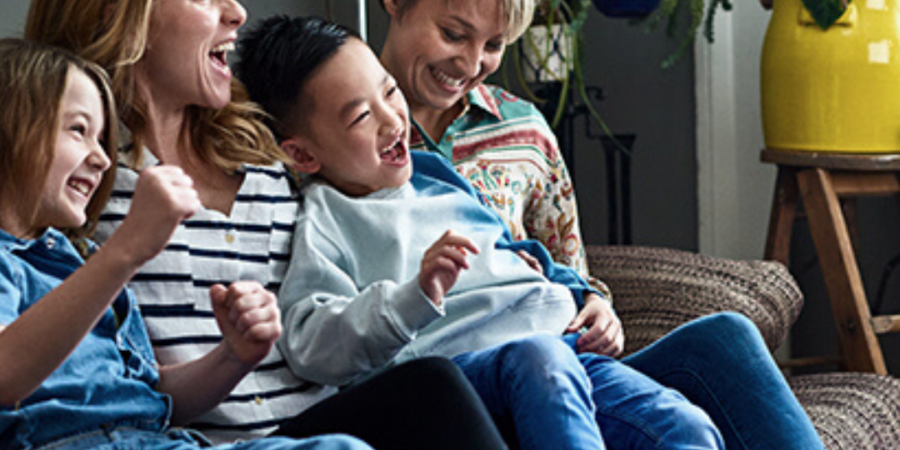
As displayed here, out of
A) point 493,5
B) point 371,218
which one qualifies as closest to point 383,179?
point 371,218

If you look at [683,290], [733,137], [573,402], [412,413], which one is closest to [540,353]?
[573,402]

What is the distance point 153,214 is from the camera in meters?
0.93

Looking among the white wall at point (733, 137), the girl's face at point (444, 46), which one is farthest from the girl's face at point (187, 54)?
the white wall at point (733, 137)

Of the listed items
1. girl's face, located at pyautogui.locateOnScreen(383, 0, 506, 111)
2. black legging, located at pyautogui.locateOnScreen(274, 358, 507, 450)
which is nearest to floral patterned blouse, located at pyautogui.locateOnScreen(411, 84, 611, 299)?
girl's face, located at pyautogui.locateOnScreen(383, 0, 506, 111)

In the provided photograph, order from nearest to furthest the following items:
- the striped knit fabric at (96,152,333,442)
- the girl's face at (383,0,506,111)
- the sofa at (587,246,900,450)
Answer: the striped knit fabric at (96,152,333,442), the girl's face at (383,0,506,111), the sofa at (587,246,900,450)

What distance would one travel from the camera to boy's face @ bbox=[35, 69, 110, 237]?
1061 millimetres

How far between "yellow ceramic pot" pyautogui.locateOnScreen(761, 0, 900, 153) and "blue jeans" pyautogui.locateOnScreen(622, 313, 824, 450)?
1206 millimetres

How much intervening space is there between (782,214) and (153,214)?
6.43 ft

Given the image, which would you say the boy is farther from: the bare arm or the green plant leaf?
the green plant leaf

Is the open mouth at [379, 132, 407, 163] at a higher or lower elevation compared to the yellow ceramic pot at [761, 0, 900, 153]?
higher

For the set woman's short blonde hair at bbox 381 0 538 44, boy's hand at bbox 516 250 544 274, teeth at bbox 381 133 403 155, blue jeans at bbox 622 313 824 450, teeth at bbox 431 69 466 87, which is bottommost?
blue jeans at bbox 622 313 824 450

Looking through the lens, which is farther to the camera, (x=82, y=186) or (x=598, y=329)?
(x=598, y=329)

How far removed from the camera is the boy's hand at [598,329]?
56.6 inches

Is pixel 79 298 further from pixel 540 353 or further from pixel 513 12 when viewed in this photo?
pixel 513 12
